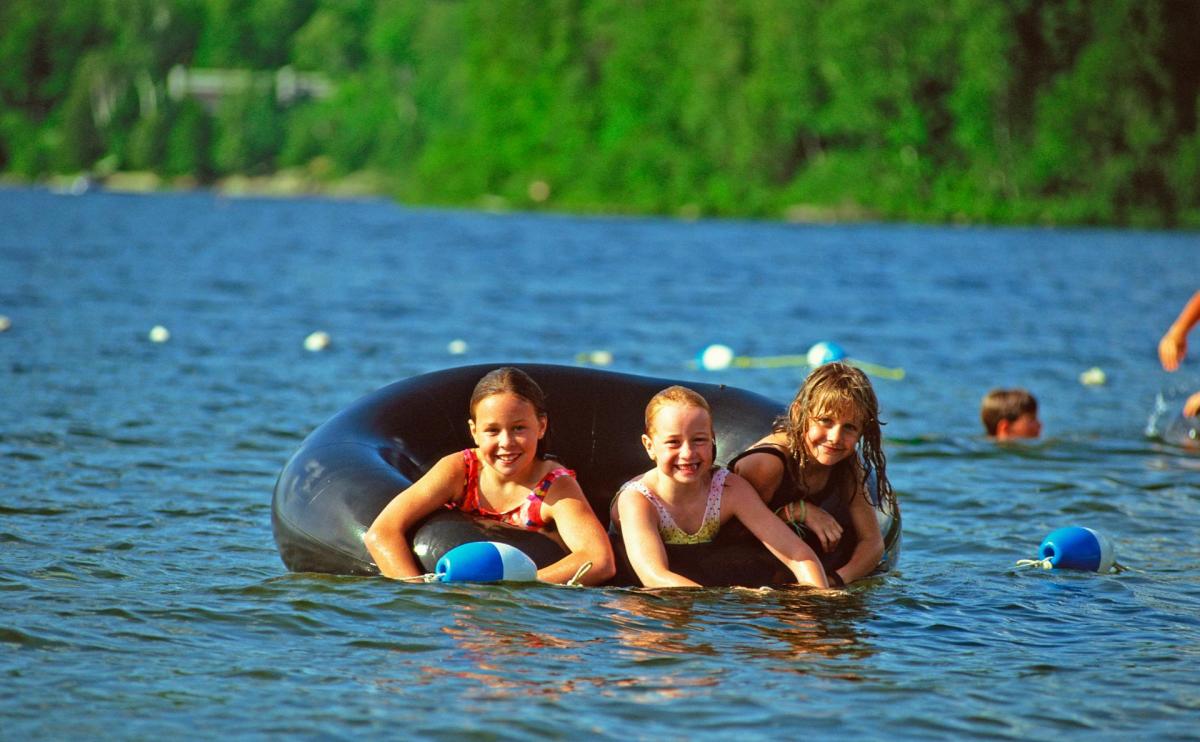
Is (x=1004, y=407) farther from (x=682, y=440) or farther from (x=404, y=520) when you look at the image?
(x=404, y=520)

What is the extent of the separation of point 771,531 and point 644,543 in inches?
18.3

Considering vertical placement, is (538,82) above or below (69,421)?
above

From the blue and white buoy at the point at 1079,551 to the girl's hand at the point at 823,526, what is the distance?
1.14 meters

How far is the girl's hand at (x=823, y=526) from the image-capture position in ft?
20.4

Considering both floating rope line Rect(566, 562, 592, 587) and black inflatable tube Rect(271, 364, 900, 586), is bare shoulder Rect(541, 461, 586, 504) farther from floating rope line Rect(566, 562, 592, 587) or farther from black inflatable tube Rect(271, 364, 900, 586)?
floating rope line Rect(566, 562, 592, 587)

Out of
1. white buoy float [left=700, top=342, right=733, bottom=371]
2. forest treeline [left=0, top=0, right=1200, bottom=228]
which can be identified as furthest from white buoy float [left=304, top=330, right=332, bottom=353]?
forest treeline [left=0, top=0, right=1200, bottom=228]

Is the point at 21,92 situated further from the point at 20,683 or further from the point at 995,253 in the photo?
the point at 20,683

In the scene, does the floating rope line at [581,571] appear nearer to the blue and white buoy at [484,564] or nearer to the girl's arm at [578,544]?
the girl's arm at [578,544]

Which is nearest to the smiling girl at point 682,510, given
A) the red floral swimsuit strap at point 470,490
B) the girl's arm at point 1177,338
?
the red floral swimsuit strap at point 470,490

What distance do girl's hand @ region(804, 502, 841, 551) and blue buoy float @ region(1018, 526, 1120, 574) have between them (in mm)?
1105

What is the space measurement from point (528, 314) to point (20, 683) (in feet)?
49.7

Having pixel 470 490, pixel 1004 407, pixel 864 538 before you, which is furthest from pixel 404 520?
pixel 1004 407

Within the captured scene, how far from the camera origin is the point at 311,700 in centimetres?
477

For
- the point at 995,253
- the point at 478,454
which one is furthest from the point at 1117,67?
the point at 478,454
